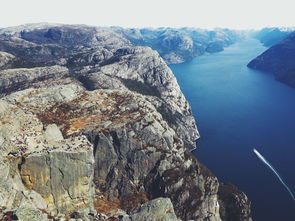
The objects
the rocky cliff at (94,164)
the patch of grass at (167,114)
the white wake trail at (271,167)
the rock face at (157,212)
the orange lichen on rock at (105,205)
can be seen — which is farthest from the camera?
the patch of grass at (167,114)

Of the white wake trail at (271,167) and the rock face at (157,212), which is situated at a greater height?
the rock face at (157,212)

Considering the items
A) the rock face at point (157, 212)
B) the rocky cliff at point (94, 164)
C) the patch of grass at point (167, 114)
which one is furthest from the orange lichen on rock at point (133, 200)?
the patch of grass at point (167, 114)

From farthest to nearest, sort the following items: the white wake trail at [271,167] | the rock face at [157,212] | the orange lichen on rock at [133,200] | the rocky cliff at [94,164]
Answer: the white wake trail at [271,167] < the orange lichen on rock at [133,200] < the rocky cliff at [94,164] < the rock face at [157,212]

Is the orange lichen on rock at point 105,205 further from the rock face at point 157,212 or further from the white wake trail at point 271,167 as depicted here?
the white wake trail at point 271,167

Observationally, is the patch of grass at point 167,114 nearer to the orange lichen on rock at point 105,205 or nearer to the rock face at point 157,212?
the orange lichen on rock at point 105,205

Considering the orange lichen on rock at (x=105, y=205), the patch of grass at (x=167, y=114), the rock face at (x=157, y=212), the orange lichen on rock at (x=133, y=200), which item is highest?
the rock face at (x=157, y=212)

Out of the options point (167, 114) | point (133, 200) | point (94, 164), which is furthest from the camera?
point (167, 114)

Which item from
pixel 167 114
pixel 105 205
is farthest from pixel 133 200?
pixel 167 114

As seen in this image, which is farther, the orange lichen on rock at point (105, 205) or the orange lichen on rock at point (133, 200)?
the orange lichen on rock at point (133, 200)

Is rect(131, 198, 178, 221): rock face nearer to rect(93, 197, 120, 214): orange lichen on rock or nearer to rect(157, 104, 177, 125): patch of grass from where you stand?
rect(93, 197, 120, 214): orange lichen on rock

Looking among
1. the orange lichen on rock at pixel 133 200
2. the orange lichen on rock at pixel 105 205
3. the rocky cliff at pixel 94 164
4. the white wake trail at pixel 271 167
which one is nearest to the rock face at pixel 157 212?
the rocky cliff at pixel 94 164

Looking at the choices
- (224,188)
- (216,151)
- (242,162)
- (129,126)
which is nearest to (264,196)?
(224,188)

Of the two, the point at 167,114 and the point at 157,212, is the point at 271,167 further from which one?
the point at 157,212
